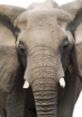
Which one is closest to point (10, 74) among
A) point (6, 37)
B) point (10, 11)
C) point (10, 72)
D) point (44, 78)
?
point (10, 72)

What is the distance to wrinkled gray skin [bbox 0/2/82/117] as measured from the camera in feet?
24.4

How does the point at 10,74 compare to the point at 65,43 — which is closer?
the point at 65,43

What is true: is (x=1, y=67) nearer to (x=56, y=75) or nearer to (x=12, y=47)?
(x=12, y=47)

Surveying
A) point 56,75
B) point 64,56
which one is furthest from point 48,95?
point 64,56

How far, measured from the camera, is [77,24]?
27.4ft

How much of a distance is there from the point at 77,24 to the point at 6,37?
778mm

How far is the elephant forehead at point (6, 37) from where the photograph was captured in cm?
824

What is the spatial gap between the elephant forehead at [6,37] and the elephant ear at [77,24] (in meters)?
0.64

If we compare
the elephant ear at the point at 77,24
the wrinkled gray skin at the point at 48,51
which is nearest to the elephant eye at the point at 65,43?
the wrinkled gray skin at the point at 48,51

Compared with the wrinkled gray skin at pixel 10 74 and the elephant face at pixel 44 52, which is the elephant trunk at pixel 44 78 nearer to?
the elephant face at pixel 44 52

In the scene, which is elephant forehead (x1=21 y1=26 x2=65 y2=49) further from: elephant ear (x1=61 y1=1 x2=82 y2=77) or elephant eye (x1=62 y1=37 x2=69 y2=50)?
elephant ear (x1=61 y1=1 x2=82 y2=77)

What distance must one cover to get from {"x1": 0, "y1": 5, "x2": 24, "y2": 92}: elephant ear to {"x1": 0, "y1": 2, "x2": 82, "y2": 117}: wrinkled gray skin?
0.06 m

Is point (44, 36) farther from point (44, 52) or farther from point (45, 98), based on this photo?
point (45, 98)

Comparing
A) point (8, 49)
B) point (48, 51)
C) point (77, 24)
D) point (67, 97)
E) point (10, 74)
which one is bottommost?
point (67, 97)
